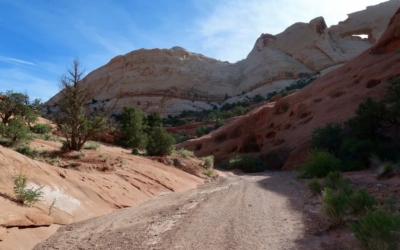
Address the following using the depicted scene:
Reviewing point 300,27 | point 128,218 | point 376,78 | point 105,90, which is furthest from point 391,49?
point 105,90

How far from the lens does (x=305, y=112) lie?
31188 millimetres

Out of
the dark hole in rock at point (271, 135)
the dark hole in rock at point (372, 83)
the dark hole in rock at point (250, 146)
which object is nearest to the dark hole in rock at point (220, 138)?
the dark hole in rock at point (250, 146)

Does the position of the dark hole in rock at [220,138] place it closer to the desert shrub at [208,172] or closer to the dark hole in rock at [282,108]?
the dark hole in rock at [282,108]

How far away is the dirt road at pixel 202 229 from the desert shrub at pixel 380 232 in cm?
68

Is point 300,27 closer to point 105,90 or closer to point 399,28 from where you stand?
point 105,90

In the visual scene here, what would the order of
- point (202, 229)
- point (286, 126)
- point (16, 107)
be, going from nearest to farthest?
1. point (202, 229)
2. point (16, 107)
3. point (286, 126)

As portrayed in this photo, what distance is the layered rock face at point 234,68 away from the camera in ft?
254

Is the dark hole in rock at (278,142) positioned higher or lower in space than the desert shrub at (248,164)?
higher

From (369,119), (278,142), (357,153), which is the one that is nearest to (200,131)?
(278,142)

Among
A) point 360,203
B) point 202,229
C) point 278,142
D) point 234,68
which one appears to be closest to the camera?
point 360,203

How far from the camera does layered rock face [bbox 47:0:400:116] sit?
7731 cm

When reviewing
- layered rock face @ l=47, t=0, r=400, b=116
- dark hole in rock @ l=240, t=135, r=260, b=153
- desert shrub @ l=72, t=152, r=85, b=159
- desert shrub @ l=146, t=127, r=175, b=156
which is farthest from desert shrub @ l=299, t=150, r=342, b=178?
layered rock face @ l=47, t=0, r=400, b=116

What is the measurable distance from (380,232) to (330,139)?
19.1m

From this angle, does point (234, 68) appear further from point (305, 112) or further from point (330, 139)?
point (330, 139)
